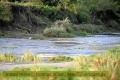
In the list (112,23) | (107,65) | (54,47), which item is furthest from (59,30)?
(107,65)

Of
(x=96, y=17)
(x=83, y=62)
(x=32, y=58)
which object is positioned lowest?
(x=96, y=17)

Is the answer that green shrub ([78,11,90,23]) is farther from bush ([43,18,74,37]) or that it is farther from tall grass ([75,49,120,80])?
tall grass ([75,49,120,80])

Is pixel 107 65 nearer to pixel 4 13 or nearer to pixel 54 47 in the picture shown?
pixel 54 47

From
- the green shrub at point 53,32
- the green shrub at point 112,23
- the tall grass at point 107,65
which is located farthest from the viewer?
the green shrub at point 112,23

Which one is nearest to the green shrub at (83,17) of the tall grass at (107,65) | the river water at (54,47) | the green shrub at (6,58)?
the river water at (54,47)

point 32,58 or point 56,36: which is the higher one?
point 32,58

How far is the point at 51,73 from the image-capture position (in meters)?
16.7

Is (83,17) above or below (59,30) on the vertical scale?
below

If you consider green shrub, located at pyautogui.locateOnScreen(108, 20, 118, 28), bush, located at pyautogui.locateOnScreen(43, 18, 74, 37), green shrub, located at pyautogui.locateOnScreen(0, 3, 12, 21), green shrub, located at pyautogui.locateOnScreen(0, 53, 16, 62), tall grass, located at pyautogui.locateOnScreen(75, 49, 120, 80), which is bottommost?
green shrub, located at pyautogui.locateOnScreen(108, 20, 118, 28)

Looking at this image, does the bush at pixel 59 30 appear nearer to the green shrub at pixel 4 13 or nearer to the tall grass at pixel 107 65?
the green shrub at pixel 4 13

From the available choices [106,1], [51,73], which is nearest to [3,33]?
[51,73]

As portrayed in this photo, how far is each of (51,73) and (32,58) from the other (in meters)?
11.1

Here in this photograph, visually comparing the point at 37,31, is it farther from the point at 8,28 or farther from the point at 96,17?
the point at 96,17

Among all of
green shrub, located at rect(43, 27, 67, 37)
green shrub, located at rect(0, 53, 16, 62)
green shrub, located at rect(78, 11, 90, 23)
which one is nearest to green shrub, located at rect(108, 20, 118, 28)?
green shrub, located at rect(78, 11, 90, 23)
